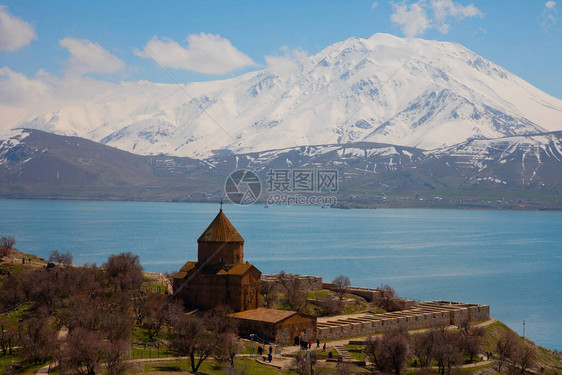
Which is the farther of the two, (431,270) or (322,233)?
(322,233)

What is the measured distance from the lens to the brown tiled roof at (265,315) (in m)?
44.7

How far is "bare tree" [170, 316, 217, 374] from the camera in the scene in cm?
3719

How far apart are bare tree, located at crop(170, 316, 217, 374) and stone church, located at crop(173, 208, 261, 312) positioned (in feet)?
30.2

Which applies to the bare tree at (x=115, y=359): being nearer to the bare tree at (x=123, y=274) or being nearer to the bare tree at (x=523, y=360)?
the bare tree at (x=123, y=274)

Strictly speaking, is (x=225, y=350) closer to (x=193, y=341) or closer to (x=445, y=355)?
(x=193, y=341)

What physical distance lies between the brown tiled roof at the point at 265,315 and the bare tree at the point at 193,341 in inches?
268

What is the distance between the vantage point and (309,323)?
152 feet

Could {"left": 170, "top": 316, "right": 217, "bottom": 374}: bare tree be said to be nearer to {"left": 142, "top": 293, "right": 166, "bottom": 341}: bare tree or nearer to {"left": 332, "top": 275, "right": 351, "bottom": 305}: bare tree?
{"left": 142, "top": 293, "right": 166, "bottom": 341}: bare tree

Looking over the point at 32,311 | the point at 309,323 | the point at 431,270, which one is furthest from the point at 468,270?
the point at 32,311

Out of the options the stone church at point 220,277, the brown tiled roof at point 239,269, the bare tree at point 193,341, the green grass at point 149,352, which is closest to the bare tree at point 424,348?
the stone church at point 220,277

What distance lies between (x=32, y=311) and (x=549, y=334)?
179 feet

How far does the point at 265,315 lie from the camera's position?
45.9 meters

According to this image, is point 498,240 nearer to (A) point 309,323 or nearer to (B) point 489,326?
(B) point 489,326

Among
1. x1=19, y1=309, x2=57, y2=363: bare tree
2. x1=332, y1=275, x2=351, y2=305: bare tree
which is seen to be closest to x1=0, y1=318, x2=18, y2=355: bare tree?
x1=19, y1=309, x2=57, y2=363: bare tree
